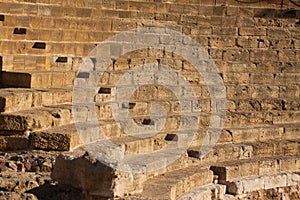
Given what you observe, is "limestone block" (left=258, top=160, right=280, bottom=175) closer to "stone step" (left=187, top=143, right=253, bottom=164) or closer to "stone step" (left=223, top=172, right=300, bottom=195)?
"stone step" (left=223, top=172, right=300, bottom=195)

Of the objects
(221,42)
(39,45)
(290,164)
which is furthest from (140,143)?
(221,42)

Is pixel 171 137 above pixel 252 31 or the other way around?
the other way around

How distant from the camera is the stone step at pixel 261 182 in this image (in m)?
10.6

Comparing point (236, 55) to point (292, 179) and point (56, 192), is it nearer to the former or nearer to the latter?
point (292, 179)

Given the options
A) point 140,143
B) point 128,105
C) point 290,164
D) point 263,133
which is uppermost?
point 128,105

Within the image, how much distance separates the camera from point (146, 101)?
1155 cm

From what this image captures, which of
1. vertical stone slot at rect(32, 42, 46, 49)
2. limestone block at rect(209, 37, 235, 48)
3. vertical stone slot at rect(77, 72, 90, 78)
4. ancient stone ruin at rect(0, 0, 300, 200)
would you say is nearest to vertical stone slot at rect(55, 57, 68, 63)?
ancient stone ruin at rect(0, 0, 300, 200)

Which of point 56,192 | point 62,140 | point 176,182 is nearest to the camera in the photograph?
point 56,192

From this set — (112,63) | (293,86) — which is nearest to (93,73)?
(112,63)

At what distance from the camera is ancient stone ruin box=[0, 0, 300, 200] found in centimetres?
791

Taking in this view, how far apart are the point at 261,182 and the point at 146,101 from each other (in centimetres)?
181

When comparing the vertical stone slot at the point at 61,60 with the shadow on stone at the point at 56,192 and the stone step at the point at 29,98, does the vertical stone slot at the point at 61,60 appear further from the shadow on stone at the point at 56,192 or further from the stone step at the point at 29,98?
the shadow on stone at the point at 56,192

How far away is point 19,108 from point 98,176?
2530 millimetres

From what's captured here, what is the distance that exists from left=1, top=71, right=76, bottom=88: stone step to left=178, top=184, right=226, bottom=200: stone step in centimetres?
225
